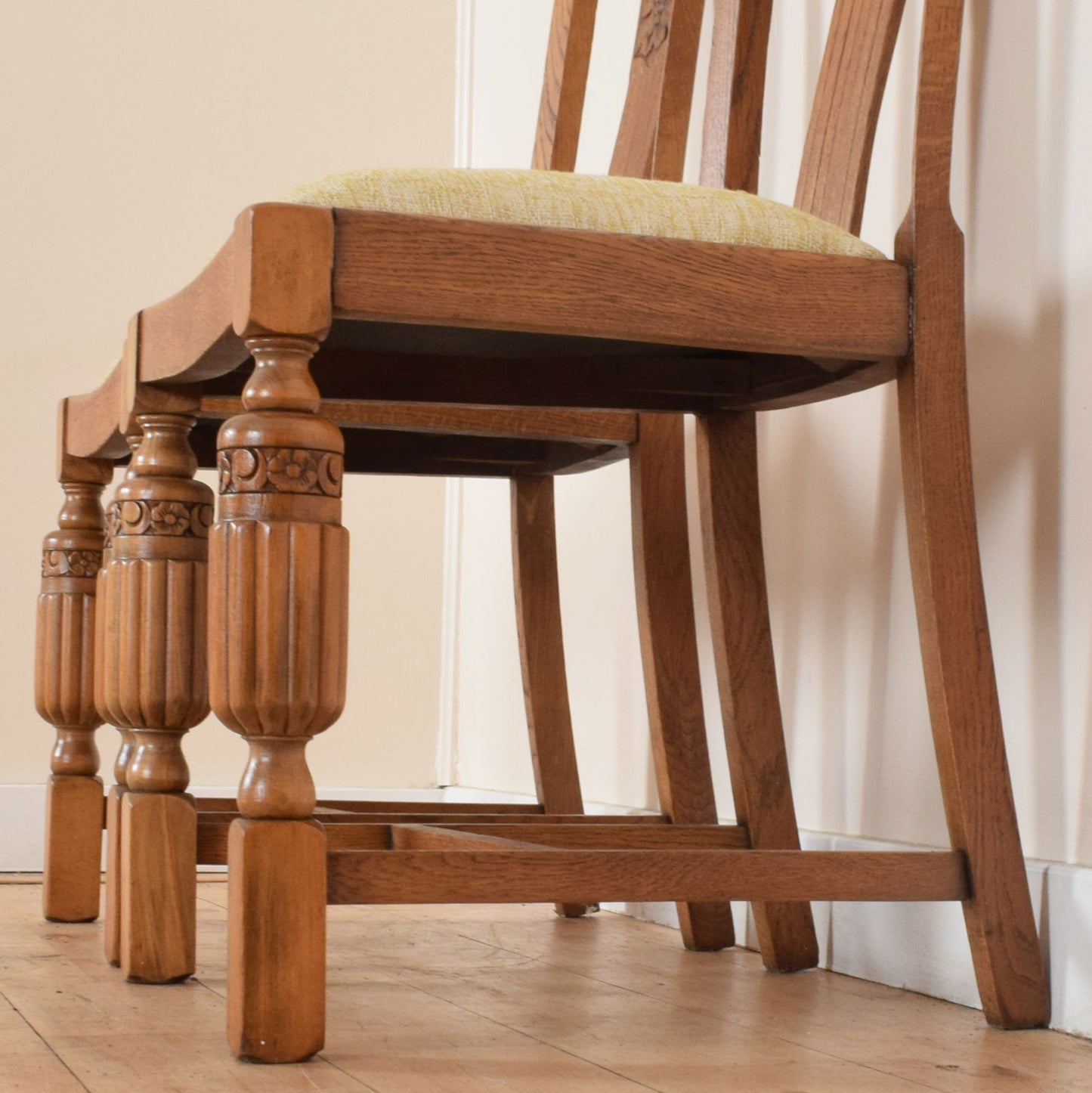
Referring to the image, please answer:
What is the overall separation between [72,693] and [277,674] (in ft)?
2.57

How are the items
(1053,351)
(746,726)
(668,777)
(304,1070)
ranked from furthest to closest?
(668,777) < (746,726) < (1053,351) < (304,1070)

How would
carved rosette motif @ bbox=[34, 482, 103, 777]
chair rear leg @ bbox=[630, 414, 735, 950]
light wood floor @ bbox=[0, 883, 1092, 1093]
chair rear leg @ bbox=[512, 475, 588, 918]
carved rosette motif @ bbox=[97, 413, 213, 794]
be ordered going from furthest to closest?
chair rear leg @ bbox=[512, 475, 588, 918] → carved rosette motif @ bbox=[34, 482, 103, 777] → chair rear leg @ bbox=[630, 414, 735, 950] → carved rosette motif @ bbox=[97, 413, 213, 794] → light wood floor @ bbox=[0, 883, 1092, 1093]

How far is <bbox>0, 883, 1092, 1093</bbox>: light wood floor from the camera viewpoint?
0.86 m

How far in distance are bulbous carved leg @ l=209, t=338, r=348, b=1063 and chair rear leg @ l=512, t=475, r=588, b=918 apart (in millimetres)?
845

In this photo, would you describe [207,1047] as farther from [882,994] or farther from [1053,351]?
[1053,351]

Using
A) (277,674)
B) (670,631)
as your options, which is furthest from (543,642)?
(277,674)

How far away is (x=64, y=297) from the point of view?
231 cm

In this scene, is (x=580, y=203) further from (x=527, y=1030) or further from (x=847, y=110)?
A: (x=527, y=1030)

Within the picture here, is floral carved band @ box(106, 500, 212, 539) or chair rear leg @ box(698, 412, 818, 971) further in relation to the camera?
chair rear leg @ box(698, 412, 818, 971)

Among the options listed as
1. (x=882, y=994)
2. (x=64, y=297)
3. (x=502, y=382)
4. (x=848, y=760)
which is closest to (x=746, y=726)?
(x=848, y=760)

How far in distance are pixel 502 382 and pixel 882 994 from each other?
0.53 meters

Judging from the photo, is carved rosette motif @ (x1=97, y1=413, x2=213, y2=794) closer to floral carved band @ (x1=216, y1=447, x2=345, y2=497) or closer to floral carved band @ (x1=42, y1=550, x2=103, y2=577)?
floral carved band @ (x1=216, y1=447, x2=345, y2=497)

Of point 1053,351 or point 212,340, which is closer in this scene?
point 212,340

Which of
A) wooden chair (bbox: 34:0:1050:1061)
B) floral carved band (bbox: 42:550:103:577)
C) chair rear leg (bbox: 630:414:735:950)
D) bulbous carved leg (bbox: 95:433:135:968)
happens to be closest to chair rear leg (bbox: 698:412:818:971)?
wooden chair (bbox: 34:0:1050:1061)
